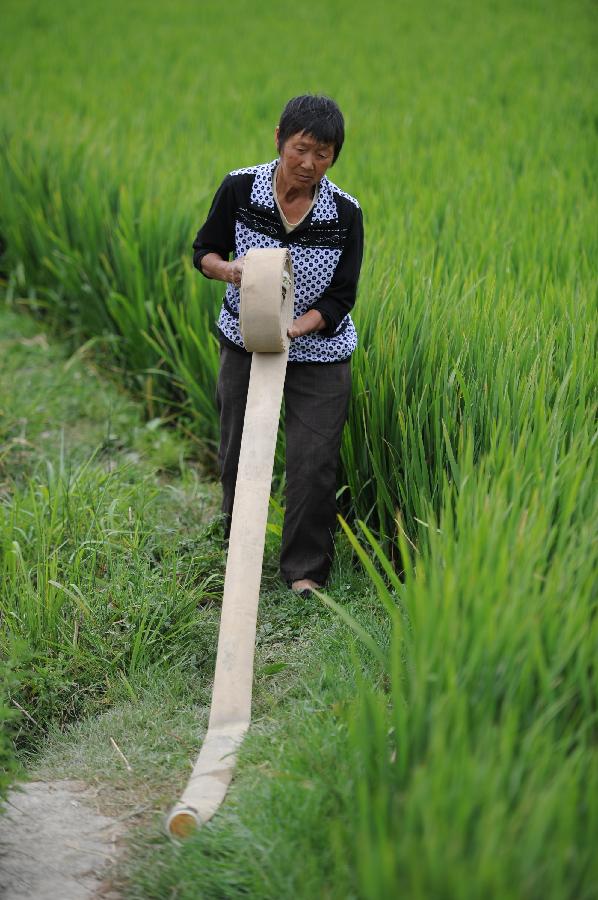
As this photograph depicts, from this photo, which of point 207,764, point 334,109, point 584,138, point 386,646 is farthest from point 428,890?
point 584,138

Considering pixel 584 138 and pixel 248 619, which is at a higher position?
pixel 584 138

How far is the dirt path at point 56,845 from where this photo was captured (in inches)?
64.9

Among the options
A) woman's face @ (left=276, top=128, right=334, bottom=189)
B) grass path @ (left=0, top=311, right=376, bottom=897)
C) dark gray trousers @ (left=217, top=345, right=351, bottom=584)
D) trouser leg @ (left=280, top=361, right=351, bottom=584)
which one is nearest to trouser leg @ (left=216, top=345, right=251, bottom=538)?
dark gray trousers @ (left=217, top=345, right=351, bottom=584)

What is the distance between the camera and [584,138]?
5289 millimetres

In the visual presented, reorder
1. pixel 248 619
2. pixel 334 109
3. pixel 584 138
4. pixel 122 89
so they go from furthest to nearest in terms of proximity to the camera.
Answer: pixel 122 89, pixel 584 138, pixel 334 109, pixel 248 619

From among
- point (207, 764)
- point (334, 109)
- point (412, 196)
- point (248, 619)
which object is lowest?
point (207, 764)

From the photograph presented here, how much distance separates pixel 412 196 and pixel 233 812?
2.90m

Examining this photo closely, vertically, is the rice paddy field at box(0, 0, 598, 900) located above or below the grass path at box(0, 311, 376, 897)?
above

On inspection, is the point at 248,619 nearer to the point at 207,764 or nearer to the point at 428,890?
the point at 207,764

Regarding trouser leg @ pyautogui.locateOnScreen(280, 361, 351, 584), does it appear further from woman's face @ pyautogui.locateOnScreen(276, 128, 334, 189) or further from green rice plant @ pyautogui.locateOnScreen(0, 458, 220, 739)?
woman's face @ pyautogui.locateOnScreen(276, 128, 334, 189)

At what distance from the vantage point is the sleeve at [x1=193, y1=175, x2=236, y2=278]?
7.59 ft

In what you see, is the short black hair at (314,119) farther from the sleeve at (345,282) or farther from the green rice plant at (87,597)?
the green rice plant at (87,597)

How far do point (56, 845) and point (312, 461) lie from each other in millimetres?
1087

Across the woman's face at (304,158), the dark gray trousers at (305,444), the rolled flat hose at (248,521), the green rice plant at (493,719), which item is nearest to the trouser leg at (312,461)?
the dark gray trousers at (305,444)
